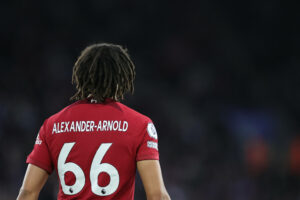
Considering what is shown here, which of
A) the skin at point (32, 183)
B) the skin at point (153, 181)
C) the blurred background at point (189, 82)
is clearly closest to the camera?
the skin at point (153, 181)

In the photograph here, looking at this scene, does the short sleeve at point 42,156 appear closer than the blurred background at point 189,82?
Yes

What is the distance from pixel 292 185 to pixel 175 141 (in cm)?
293

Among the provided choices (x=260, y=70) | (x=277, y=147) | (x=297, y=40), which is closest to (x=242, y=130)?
(x=277, y=147)

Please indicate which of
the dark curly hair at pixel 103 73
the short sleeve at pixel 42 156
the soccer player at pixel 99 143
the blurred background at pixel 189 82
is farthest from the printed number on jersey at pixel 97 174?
the blurred background at pixel 189 82

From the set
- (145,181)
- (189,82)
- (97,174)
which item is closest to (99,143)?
(97,174)

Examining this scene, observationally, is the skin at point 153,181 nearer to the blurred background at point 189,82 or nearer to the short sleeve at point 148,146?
the short sleeve at point 148,146

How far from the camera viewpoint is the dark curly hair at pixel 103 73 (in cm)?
221

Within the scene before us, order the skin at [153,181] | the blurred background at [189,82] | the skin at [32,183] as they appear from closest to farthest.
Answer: the skin at [153,181], the skin at [32,183], the blurred background at [189,82]

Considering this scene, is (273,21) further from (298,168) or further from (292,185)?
(292,185)

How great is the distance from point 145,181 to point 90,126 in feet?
1.12

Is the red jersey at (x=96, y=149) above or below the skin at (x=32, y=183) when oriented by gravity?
above

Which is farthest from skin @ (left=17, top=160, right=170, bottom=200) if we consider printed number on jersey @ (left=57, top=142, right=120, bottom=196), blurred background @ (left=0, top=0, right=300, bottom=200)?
blurred background @ (left=0, top=0, right=300, bottom=200)

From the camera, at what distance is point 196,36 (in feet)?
54.1

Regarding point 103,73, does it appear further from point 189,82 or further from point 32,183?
point 189,82
